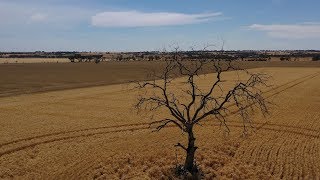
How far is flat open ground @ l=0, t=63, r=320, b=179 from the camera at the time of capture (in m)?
18.2

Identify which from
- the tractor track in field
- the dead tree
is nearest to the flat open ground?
the tractor track in field

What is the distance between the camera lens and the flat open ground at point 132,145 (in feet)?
59.8

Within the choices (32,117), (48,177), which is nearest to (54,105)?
(32,117)

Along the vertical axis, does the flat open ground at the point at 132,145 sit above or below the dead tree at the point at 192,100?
below

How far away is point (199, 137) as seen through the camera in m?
24.4

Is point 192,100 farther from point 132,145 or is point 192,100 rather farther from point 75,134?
point 75,134

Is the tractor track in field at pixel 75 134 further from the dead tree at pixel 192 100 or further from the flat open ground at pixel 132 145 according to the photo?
the dead tree at pixel 192 100

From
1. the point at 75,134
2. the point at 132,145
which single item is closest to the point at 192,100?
the point at 132,145

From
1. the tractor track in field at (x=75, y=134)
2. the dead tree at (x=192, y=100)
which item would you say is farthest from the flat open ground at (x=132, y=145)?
the dead tree at (x=192, y=100)

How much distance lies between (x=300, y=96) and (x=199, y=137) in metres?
23.3

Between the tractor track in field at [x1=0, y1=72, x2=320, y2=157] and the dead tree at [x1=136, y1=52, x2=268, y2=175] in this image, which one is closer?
the dead tree at [x1=136, y1=52, x2=268, y2=175]

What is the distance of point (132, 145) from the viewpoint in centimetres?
2256

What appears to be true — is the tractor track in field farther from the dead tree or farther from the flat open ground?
the dead tree

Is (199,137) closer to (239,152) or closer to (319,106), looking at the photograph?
(239,152)
